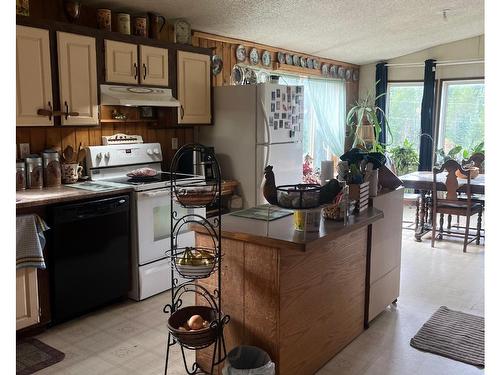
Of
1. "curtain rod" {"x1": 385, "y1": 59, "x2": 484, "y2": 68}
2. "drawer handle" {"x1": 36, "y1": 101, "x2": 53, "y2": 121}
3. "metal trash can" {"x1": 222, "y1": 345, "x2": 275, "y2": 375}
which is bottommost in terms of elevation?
"metal trash can" {"x1": 222, "y1": 345, "x2": 275, "y2": 375}

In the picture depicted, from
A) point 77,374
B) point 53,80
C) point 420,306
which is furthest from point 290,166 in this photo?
point 77,374

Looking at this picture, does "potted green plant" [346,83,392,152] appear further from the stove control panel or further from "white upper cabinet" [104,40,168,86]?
"white upper cabinet" [104,40,168,86]

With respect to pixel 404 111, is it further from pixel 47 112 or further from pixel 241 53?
pixel 47 112

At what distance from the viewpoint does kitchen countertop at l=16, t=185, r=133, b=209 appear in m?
2.93

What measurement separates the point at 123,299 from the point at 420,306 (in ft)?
7.84

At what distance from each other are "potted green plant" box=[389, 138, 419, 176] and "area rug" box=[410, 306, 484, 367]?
447 cm

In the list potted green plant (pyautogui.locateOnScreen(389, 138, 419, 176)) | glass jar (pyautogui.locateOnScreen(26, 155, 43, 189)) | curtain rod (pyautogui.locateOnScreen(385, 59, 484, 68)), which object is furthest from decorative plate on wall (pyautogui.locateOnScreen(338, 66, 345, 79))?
glass jar (pyautogui.locateOnScreen(26, 155, 43, 189))

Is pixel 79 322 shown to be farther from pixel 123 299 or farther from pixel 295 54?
pixel 295 54

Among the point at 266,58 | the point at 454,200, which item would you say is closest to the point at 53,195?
the point at 266,58

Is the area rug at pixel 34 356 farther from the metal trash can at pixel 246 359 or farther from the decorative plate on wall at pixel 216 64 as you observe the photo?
the decorative plate on wall at pixel 216 64

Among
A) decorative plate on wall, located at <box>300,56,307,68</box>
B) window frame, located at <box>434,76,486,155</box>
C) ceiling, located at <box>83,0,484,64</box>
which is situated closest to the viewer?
ceiling, located at <box>83,0,484,64</box>

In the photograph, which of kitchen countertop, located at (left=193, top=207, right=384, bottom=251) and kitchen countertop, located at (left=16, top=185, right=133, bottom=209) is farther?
kitchen countertop, located at (left=16, top=185, right=133, bottom=209)

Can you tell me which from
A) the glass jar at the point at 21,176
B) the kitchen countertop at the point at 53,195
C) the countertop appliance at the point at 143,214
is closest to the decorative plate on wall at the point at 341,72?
the countertop appliance at the point at 143,214

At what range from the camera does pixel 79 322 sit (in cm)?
334
